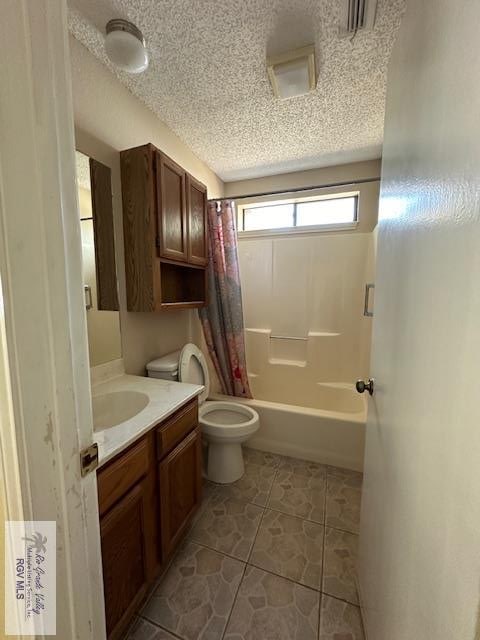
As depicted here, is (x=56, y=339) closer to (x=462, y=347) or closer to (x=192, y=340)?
(x=462, y=347)

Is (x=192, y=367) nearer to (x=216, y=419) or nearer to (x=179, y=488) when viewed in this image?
(x=216, y=419)

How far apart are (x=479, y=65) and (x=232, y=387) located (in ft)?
7.10

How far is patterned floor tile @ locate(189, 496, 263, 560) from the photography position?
52.2 inches

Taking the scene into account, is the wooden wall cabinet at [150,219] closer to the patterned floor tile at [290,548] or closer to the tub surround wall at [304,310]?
the tub surround wall at [304,310]

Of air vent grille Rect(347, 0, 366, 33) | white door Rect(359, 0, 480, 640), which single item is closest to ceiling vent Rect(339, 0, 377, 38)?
air vent grille Rect(347, 0, 366, 33)

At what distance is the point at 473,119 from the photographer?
38 centimetres

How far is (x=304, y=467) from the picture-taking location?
6.36 ft

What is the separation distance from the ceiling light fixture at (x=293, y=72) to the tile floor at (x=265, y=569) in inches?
92.9

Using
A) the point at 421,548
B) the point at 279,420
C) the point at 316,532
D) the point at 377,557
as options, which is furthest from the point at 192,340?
the point at 421,548

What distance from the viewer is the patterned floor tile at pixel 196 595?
1013mm

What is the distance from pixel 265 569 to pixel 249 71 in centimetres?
242

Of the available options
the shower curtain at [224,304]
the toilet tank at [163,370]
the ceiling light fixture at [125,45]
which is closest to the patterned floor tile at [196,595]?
the toilet tank at [163,370]

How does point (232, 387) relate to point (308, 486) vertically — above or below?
above

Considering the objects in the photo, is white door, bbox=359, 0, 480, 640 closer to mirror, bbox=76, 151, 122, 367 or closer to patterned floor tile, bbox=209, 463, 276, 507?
patterned floor tile, bbox=209, 463, 276, 507
